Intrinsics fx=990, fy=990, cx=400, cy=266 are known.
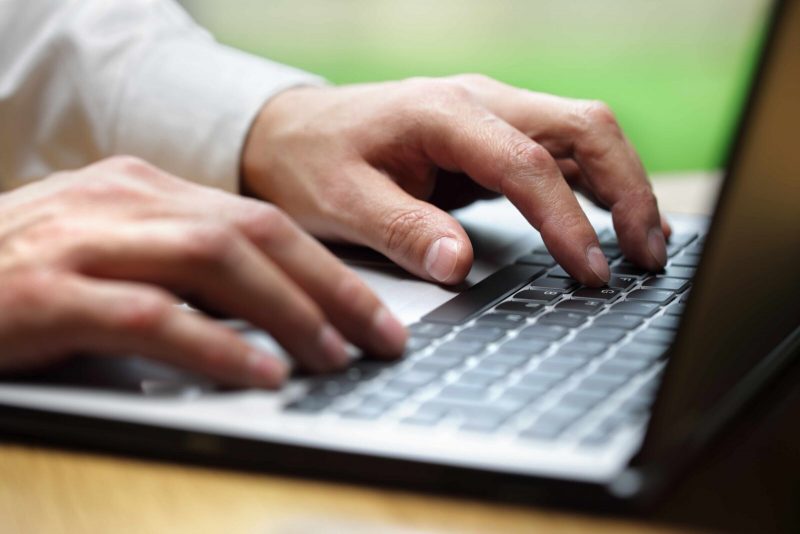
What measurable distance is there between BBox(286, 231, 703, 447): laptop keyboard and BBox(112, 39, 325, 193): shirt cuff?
0.34 meters

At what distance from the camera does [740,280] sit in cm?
40

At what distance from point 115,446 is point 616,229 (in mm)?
439

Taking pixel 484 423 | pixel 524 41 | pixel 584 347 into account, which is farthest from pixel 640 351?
pixel 524 41

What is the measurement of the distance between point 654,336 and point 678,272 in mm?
185

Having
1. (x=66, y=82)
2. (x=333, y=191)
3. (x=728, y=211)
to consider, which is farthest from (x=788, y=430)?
(x=66, y=82)

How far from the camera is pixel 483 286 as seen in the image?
64 cm

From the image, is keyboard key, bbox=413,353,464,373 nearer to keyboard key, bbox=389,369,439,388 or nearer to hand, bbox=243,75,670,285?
keyboard key, bbox=389,369,439,388

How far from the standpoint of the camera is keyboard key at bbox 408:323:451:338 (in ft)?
1.68

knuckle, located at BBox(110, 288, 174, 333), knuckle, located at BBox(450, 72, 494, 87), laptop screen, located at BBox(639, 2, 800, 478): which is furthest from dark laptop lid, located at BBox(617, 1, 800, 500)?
knuckle, located at BBox(450, 72, 494, 87)

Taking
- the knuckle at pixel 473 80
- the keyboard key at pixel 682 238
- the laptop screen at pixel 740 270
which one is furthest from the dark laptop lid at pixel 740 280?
the knuckle at pixel 473 80

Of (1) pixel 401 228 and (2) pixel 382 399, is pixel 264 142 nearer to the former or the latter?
(1) pixel 401 228

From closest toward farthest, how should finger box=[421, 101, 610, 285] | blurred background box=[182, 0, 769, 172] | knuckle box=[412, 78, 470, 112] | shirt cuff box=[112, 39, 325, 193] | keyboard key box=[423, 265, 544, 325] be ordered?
keyboard key box=[423, 265, 544, 325], finger box=[421, 101, 610, 285], knuckle box=[412, 78, 470, 112], shirt cuff box=[112, 39, 325, 193], blurred background box=[182, 0, 769, 172]

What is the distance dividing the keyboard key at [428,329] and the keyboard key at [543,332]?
0.04m

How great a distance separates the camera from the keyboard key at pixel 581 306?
58cm
